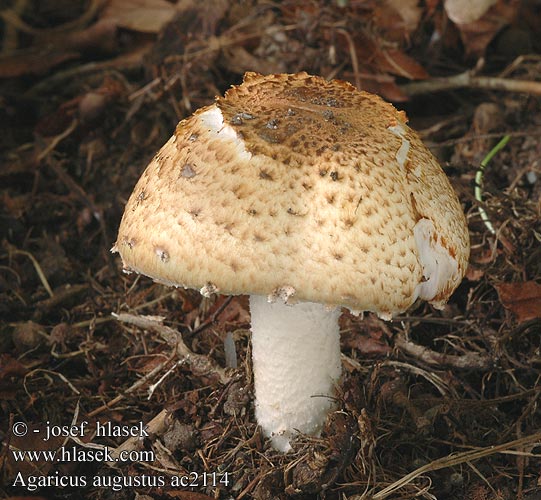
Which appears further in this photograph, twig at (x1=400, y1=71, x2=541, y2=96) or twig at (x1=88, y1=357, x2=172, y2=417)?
twig at (x1=400, y1=71, x2=541, y2=96)

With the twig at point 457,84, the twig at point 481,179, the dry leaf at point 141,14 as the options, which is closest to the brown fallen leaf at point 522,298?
the twig at point 481,179

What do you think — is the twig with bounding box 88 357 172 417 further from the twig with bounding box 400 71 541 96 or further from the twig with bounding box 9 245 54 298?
the twig with bounding box 400 71 541 96

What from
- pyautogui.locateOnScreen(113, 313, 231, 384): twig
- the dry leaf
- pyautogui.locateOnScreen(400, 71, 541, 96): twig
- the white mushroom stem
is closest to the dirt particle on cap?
the white mushroom stem

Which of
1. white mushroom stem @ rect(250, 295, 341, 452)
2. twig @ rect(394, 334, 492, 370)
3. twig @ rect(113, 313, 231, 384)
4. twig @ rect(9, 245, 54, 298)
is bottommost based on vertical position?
twig @ rect(9, 245, 54, 298)

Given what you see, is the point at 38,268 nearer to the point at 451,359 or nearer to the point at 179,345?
the point at 179,345

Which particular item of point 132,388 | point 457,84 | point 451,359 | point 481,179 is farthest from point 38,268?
point 457,84

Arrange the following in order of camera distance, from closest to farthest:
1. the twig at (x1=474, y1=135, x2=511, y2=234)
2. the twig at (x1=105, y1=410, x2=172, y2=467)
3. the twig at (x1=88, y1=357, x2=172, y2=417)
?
the twig at (x1=105, y1=410, x2=172, y2=467) → the twig at (x1=88, y1=357, x2=172, y2=417) → the twig at (x1=474, y1=135, x2=511, y2=234)

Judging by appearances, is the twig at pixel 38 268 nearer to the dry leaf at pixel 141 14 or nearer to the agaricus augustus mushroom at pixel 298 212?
the agaricus augustus mushroom at pixel 298 212
